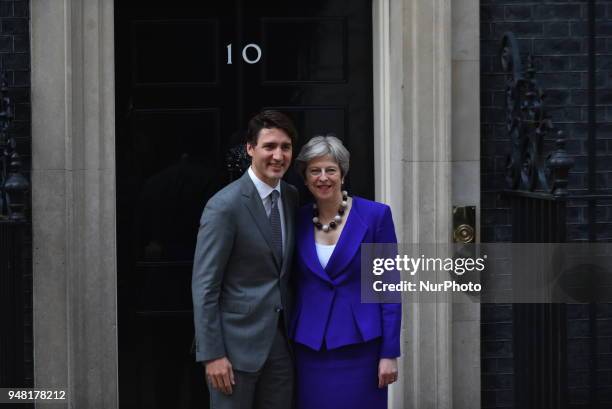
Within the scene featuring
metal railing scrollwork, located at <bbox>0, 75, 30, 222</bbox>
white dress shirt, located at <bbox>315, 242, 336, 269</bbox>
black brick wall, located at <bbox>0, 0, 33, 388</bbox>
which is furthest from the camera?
black brick wall, located at <bbox>0, 0, 33, 388</bbox>

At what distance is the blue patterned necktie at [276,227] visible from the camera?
13.9ft

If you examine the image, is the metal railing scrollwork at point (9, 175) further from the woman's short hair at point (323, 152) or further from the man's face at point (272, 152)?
the woman's short hair at point (323, 152)

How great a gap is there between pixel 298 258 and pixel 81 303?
2.09 metres

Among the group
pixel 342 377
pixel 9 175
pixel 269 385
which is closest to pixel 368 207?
pixel 342 377

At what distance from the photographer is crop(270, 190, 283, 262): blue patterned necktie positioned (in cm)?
422

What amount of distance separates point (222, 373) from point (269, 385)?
0.73 feet

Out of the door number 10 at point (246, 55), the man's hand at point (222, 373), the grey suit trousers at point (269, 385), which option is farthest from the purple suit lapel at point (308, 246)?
the door number 10 at point (246, 55)

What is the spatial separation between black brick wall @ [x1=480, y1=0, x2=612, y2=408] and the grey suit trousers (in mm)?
2167

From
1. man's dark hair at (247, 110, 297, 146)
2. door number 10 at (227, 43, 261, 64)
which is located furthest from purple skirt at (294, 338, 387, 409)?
door number 10 at (227, 43, 261, 64)

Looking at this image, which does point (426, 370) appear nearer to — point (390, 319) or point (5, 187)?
point (390, 319)

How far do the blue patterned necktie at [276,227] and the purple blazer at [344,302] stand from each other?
0.10 meters

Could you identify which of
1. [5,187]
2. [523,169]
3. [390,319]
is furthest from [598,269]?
[5,187]

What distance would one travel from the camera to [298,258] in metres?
4.27

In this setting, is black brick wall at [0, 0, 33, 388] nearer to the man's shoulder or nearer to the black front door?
the black front door
